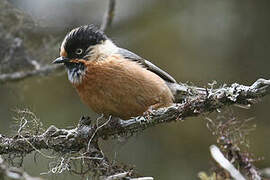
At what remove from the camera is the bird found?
571cm

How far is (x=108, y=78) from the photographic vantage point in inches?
227

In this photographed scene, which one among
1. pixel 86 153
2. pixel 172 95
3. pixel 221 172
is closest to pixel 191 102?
pixel 221 172

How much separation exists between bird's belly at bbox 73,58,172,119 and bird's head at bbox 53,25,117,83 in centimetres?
→ 17

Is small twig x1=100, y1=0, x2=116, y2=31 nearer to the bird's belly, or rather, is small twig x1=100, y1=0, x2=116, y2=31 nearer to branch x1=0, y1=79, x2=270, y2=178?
the bird's belly

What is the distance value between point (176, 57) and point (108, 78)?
360 cm

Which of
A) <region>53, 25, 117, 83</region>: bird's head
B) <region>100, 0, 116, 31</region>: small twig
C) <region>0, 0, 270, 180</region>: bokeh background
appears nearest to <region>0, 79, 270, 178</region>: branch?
<region>53, 25, 117, 83</region>: bird's head

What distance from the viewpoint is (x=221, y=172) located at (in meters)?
4.09

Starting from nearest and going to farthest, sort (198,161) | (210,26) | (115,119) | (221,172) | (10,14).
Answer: (221,172) < (115,119) < (10,14) < (198,161) < (210,26)

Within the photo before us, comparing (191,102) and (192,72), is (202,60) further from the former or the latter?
(191,102)

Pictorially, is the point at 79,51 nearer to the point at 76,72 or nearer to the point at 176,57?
the point at 76,72

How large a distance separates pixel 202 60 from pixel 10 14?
3834 millimetres

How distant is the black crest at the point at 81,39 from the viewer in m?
5.98

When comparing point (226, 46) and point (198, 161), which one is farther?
point (226, 46)

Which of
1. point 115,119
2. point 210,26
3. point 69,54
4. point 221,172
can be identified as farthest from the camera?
point 210,26
